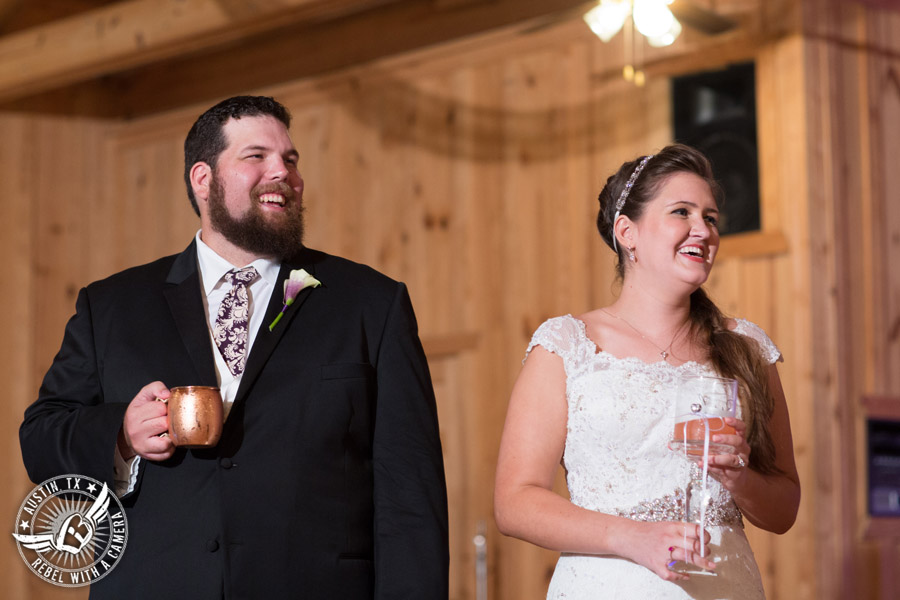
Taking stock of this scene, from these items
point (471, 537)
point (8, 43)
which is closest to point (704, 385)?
point (471, 537)

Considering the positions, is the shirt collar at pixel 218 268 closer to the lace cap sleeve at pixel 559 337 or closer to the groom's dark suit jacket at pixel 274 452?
the groom's dark suit jacket at pixel 274 452

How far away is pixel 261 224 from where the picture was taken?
2.45 m

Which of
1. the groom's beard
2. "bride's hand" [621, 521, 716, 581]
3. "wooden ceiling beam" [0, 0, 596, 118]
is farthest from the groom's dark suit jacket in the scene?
"wooden ceiling beam" [0, 0, 596, 118]

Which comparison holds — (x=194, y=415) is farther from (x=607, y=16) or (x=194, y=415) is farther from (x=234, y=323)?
(x=607, y=16)

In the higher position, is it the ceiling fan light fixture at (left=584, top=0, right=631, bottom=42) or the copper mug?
the ceiling fan light fixture at (left=584, top=0, right=631, bottom=42)

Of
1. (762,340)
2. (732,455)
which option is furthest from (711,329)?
(732,455)

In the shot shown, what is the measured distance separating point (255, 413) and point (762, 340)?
1.13 metres

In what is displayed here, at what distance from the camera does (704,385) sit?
2016mm

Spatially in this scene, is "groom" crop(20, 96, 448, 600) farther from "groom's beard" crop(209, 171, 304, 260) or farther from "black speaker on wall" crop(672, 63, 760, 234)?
"black speaker on wall" crop(672, 63, 760, 234)

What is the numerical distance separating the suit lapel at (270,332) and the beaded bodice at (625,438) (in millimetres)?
543

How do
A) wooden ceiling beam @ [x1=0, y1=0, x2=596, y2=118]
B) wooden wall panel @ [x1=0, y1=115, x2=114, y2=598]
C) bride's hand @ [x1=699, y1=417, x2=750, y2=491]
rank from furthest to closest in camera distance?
wooden wall panel @ [x1=0, y1=115, x2=114, y2=598]
wooden ceiling beam @ [x1=0, y1=0, x2=596, y2=118]
bride's hand @ [x1=699, y1=417, x2=750, y2=491]

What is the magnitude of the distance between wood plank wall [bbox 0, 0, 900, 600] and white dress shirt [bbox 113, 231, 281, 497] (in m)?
3.00

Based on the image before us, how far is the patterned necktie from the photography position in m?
2.36

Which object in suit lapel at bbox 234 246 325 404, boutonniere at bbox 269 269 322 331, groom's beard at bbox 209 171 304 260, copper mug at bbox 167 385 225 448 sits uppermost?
groom's beard at bbox 209 171 304 260
